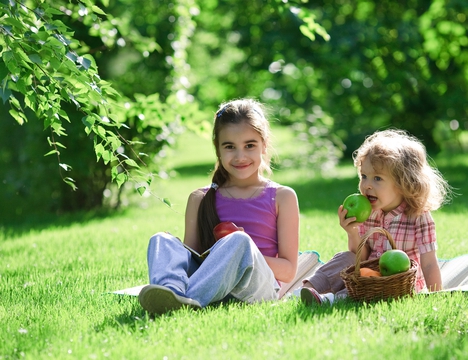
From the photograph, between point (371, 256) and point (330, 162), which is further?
point (330, 162)

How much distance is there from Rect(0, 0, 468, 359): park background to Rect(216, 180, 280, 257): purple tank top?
432 millimetres

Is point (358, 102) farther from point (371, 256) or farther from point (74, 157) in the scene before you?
point (371, 256)

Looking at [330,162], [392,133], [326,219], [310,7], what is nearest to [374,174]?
[392,133]

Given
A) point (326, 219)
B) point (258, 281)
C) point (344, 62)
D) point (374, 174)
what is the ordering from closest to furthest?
point (258, 281) < point (374, 174) < point (326, 219) < point (344, 62)

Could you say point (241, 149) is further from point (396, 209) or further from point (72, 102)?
point (72, 102)

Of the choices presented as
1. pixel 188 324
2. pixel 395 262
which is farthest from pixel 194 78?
pixel 188 324

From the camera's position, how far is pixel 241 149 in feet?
14.7

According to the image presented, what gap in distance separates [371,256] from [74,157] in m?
6.21

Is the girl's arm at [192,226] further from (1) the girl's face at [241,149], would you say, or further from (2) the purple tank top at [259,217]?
(1) the girl's face at [241,149]

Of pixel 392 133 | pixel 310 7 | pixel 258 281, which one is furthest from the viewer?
pixel 310 7

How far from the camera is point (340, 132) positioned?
16.4 meters

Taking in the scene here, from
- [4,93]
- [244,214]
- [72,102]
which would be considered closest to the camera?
[4,93]

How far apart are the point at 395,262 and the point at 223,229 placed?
1081 mm

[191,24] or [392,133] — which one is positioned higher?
[191,24]
